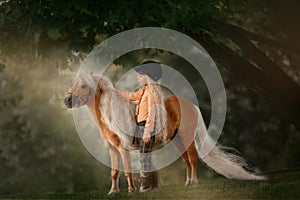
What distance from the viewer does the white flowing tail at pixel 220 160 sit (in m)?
12.6

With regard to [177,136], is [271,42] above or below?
above

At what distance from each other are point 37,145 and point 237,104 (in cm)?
875

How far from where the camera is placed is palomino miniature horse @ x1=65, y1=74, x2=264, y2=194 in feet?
38.4

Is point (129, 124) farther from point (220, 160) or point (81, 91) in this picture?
point (220, 160)

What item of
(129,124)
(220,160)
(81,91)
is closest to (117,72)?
(220,160)

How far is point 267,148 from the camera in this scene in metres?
26.1

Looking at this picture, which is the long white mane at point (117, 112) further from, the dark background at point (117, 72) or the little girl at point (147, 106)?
the dark background at point (117, 72)

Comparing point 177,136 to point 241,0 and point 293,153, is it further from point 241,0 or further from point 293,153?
point 293,153

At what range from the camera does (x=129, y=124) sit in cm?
1148

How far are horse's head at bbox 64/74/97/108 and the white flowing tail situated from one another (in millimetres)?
2183

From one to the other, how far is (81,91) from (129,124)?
3.37 feet

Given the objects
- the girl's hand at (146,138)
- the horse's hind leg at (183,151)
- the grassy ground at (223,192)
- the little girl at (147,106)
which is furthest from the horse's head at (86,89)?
the grassy ground at (223,192)

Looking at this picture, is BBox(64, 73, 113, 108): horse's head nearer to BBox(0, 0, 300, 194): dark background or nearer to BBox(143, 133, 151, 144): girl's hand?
BBox(143, 133, 151, 144): girl's hand

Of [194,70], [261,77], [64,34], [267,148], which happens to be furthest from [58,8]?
[267,148]
